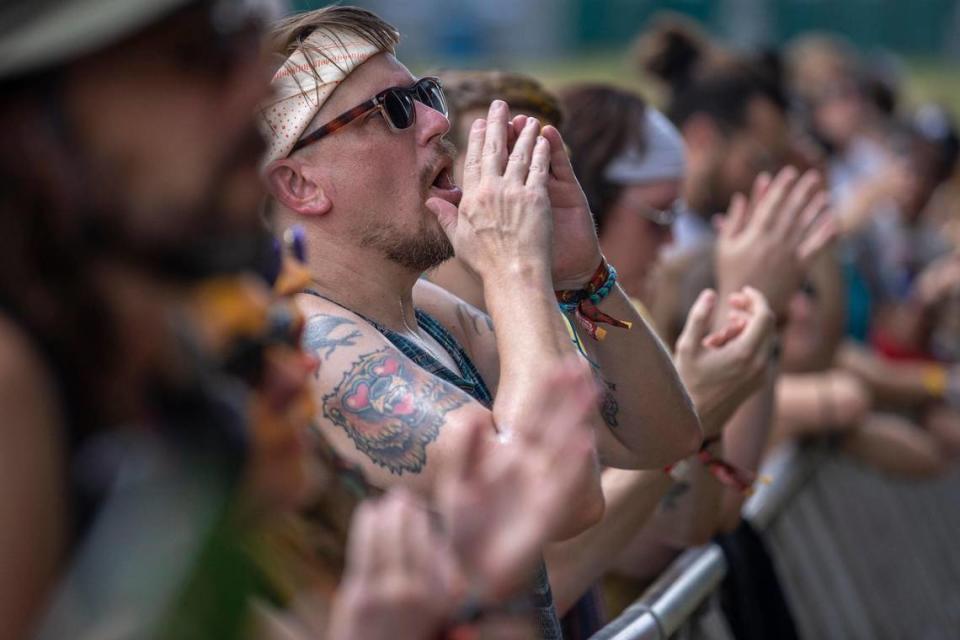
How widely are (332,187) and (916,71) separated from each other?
83.2ft

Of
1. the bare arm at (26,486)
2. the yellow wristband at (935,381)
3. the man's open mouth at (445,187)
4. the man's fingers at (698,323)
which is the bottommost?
the yellow wristband at (935,381)

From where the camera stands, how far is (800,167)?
5.95 m

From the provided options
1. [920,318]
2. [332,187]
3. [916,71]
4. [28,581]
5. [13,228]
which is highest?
[13,228]

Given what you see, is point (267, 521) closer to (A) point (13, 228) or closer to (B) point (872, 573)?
(A) point (13, 228)

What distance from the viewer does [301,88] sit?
2.65 m

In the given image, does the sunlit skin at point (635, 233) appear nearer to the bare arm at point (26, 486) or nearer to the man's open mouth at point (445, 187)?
the man's open mouth at point (445, 187)

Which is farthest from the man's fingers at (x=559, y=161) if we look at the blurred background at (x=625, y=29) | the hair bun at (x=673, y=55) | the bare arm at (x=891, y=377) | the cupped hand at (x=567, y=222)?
the blurred background at (x=625, y=29)

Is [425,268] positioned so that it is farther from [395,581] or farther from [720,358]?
[395,581]

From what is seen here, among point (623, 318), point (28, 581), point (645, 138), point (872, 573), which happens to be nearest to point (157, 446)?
point (28, 581)

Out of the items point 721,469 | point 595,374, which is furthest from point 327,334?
point 721,469

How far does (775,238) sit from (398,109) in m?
1.62

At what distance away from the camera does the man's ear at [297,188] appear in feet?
8.80

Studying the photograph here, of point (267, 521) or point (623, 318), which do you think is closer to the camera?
point (267, 521)

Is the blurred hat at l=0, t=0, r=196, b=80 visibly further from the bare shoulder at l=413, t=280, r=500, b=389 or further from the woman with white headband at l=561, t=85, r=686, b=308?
the woman with white headband at l=561, t=85, r=686, b=308
